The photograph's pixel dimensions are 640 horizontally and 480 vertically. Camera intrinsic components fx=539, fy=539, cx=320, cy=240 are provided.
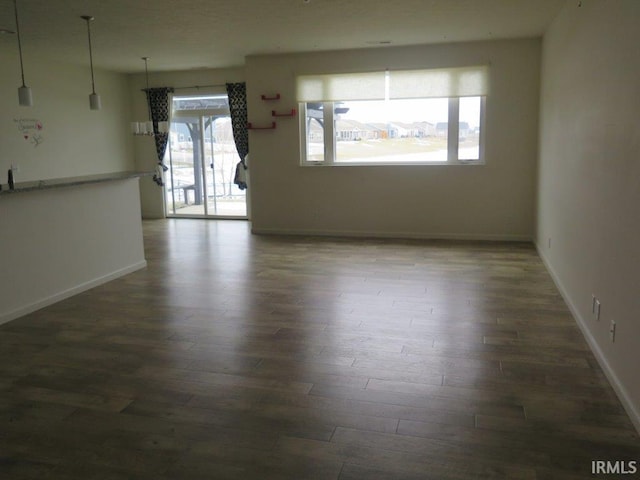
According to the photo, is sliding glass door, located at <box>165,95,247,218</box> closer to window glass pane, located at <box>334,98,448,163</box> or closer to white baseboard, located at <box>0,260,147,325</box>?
window glass pane, located at <box>334,98,448,163</box>

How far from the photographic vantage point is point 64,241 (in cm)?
489

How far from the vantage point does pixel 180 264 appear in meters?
6.28

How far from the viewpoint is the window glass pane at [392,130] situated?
7.60 m

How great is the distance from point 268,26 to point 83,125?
14.2 ft

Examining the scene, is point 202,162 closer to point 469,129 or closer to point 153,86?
point 153,86

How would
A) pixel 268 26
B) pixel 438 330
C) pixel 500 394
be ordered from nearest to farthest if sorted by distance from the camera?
pixel 500 394 → pixel 438 330 → pixel 268 26

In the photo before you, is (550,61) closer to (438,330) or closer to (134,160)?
(438,330)

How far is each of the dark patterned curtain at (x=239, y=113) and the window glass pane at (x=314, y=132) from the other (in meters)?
1.35

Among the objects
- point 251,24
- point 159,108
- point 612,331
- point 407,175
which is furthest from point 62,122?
point 612,331

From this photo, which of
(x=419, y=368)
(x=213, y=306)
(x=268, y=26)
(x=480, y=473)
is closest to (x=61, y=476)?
(x=480, y=473)

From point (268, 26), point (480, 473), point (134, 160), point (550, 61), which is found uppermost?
point (268, 26)

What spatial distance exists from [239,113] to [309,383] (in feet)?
22.1

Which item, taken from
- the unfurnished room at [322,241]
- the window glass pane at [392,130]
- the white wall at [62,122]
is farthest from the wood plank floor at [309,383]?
the white wall at [62,122]

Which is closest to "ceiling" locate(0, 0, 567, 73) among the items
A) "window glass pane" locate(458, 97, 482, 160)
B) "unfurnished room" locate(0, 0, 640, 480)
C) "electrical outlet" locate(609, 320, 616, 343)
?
"unfurnished room" locate(0, 0, 640, 480)
